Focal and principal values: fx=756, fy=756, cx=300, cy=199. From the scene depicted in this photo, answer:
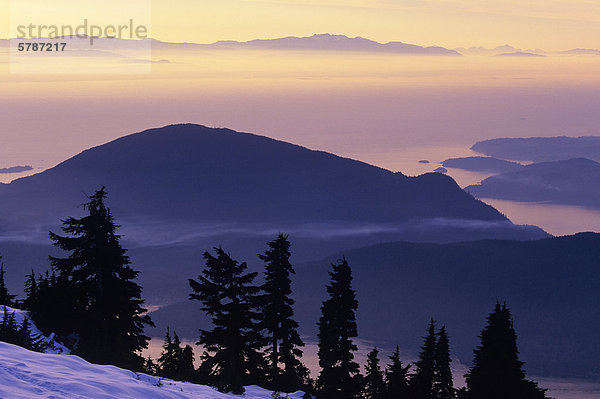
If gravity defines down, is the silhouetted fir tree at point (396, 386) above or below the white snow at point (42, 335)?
below

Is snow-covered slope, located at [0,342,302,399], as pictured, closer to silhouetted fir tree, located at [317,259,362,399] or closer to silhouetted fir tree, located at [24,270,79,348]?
silhouetted fir tree, located at [24,270,79,348]

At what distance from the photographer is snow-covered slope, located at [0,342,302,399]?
18.6 m

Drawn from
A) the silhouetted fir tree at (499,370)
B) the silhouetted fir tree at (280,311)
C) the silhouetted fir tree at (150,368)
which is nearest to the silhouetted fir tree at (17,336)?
the silhouetted fir tree at (150,368)

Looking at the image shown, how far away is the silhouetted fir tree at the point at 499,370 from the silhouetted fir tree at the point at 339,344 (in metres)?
8.00

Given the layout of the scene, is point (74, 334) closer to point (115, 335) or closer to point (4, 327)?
point (115, 335)

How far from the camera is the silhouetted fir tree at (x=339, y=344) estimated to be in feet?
142

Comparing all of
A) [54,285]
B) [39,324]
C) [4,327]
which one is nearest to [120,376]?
[4,327]

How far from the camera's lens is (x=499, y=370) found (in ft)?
121

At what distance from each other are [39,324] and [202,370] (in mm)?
8588

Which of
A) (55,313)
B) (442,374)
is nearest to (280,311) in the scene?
(442,374)

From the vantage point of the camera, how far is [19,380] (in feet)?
62.0

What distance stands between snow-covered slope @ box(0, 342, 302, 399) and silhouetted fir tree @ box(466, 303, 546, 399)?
17278mm

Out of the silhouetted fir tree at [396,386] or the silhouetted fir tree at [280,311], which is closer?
the silhouetted fir tree at [396,386]

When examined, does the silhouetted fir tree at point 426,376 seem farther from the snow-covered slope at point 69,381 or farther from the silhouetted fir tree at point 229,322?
the snow-covered slope at point 69,381
